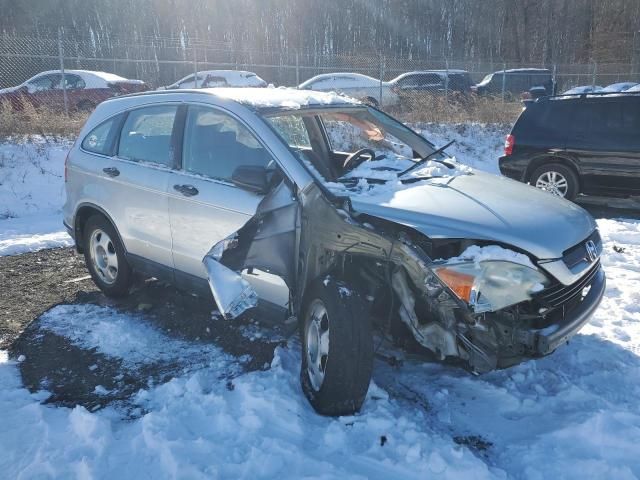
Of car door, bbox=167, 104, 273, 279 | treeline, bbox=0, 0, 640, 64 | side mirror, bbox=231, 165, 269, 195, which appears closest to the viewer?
side mirror, bbox=231, 165, 269, 195

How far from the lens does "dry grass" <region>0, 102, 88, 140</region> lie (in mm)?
11102

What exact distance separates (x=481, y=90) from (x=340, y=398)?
63.5ft

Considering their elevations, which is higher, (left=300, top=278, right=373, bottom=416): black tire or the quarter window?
the quarter window

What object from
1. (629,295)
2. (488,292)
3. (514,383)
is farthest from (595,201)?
(488,292)

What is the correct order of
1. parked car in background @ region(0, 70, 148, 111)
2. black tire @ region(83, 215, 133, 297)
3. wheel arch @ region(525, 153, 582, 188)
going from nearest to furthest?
black tire @ region(83, 215, 133, 297), wheel arch @ region(525, 153, 582, 188), parked car in background @ region(0, 70, 148, 111)

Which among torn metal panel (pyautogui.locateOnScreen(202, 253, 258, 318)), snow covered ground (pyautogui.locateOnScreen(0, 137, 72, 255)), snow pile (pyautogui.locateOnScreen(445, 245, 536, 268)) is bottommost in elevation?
snow covered ground (pyautogui.locateOnScreen(0, 137, 72, 255))

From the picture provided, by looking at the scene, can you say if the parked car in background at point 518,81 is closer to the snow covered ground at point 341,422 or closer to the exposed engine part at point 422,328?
the snow covered ground at point 341,422

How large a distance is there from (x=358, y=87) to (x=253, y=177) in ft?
51.3

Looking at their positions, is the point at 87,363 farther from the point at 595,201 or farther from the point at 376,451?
the point at 595,201

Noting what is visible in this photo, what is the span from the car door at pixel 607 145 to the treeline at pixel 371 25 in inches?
929

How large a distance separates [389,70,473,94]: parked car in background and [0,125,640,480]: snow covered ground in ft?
52.7

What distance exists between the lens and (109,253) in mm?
4945

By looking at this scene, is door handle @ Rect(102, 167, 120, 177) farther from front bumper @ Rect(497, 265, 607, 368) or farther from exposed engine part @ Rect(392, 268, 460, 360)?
front bumper @ Rect(497, 265, 607, 368)

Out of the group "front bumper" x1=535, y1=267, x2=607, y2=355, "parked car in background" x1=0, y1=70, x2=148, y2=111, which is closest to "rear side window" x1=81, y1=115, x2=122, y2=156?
"front bumper" x1=535, y1=267, x2=607, y2=355
